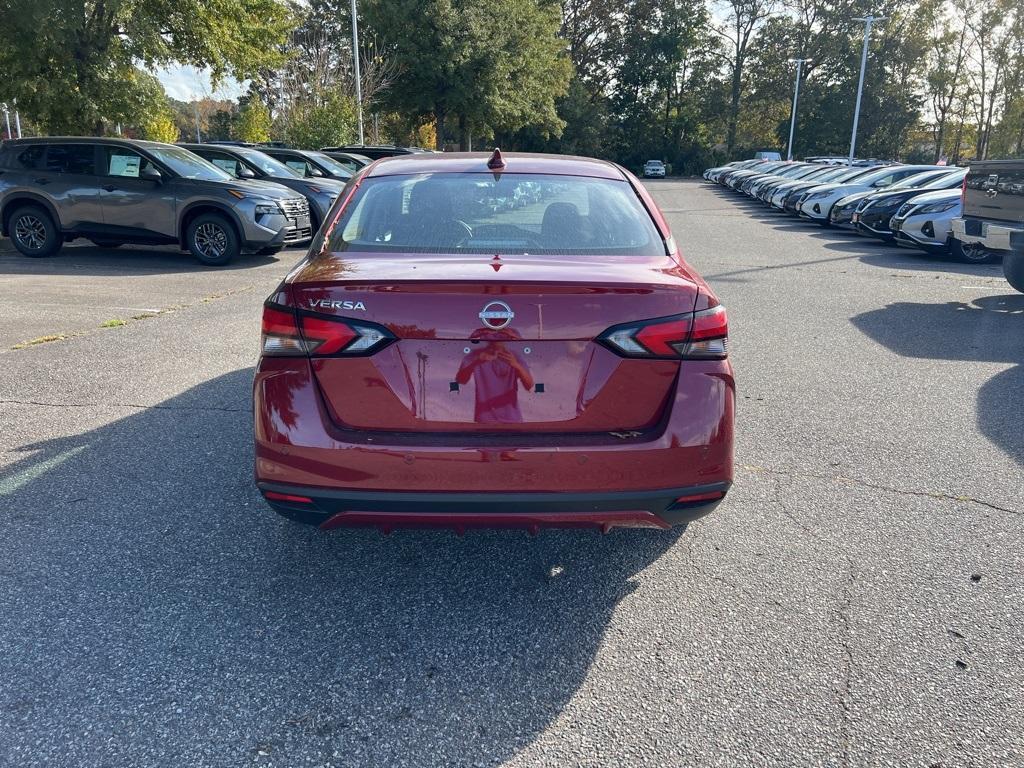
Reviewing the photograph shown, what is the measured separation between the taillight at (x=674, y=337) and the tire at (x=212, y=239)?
10.2m

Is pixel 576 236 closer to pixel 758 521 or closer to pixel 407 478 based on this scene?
pixel 407 478

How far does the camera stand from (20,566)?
3.21 m

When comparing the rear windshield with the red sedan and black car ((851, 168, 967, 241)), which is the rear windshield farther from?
black car ((851, 168, 967, 241))

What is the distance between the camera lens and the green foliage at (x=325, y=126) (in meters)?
26.7

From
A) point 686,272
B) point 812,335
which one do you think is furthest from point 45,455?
point 812,335

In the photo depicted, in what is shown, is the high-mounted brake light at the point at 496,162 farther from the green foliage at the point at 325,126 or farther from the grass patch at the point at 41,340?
the green foliage at the point at 325,126

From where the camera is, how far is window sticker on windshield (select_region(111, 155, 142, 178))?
11750mm

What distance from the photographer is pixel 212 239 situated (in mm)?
11688

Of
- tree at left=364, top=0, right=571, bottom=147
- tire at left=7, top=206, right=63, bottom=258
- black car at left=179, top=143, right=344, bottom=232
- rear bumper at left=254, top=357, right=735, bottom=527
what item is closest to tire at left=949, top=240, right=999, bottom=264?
black car at left=179, top=143, right=344, bottom=232

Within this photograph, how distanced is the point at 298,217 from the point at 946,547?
429 inches

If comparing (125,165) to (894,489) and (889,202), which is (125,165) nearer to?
(894,489)

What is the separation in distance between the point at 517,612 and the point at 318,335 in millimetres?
1274

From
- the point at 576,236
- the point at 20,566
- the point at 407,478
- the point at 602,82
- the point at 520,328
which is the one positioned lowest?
the point at 20,566

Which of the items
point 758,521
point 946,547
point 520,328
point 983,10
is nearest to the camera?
point 520,328
